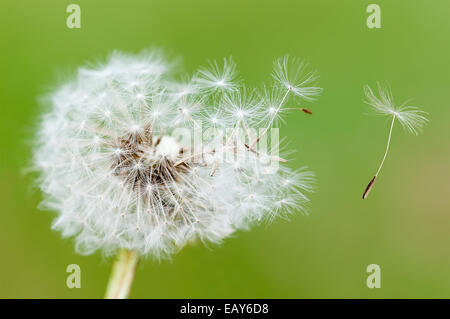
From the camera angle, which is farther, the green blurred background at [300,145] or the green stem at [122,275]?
the green blurred background at [300,145]

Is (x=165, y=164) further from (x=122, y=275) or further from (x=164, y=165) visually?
(x=122, y=275)

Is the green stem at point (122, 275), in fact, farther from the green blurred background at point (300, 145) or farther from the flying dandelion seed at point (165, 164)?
the green blurred background at point (300, 145)

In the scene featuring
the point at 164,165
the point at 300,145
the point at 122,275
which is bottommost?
the point at 122,275

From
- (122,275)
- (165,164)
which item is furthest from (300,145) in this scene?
(122,275)

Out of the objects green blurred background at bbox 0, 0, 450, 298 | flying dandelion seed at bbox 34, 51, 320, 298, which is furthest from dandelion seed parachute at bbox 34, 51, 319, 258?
green blurred background at bbox 0, 0, 450, 298

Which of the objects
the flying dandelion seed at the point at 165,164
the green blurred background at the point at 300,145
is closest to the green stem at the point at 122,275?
→ the flying dandelion seed at the point at 165,164

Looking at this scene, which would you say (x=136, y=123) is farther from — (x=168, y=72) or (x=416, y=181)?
(x=416, y=181)
